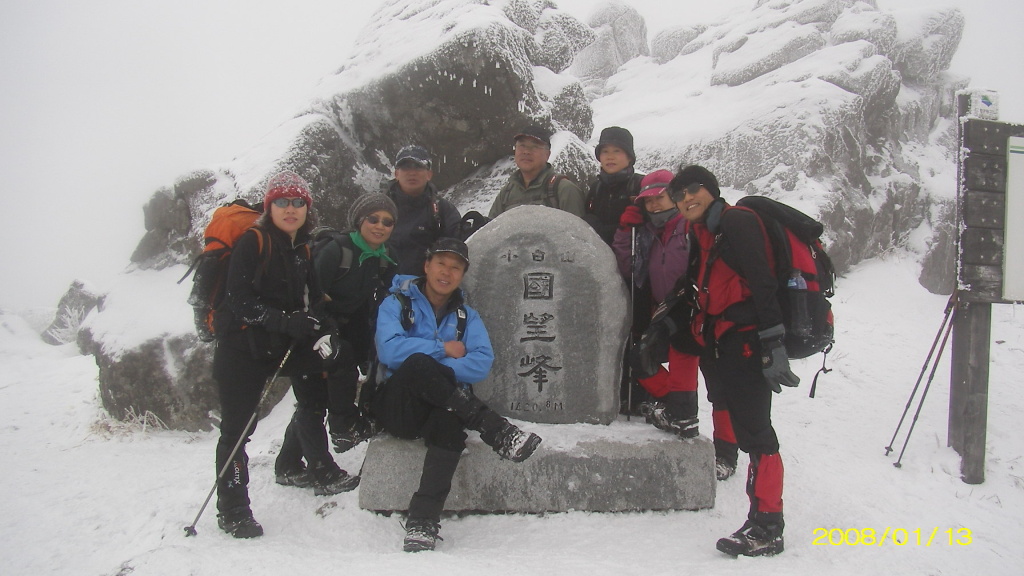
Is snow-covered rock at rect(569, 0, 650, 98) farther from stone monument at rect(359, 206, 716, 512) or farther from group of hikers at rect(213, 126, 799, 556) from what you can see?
group of hikers at rect(213, 126, 799, 556)

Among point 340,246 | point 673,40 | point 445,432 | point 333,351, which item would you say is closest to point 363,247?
point 340,246

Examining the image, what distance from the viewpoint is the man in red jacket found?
3.30 metres

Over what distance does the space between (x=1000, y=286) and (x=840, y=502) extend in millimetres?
2352

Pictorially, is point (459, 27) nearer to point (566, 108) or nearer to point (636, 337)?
point (566, 108)

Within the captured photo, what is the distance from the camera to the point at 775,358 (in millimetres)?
3260

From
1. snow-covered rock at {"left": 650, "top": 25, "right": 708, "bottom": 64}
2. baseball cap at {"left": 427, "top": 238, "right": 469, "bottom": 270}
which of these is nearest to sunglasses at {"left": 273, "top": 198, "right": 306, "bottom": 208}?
baseball cap at {"left": 427, "top": 238, "right": 469, "bottom": 270}

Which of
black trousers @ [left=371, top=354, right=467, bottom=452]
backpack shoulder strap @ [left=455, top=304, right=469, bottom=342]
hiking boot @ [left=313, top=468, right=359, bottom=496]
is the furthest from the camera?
hiking boot @ [left=313, top=468, right=359, bottom=496]

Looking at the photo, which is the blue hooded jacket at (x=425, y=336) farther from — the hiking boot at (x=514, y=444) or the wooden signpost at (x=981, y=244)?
the wooden signpost at (x=981, y=244)

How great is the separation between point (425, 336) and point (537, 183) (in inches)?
80.1

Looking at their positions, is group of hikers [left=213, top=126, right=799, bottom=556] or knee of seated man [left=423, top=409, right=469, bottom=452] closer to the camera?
group of hikers [left=213, top=126, right=799, bottom=556]

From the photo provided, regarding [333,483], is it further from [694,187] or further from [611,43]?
[611,43]

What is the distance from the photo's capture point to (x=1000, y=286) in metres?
4.82

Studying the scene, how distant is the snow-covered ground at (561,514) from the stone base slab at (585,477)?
0.11 m

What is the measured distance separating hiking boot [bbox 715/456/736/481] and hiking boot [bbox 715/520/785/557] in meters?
1.11
